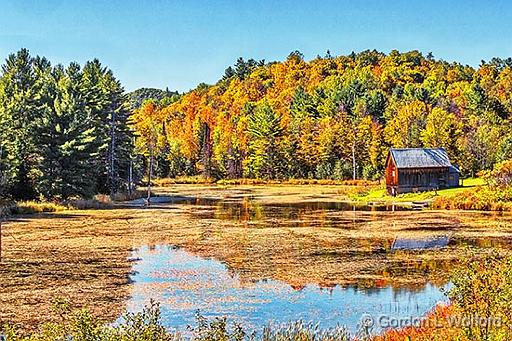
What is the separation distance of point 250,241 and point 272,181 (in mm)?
60376

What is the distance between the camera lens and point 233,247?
911 inches

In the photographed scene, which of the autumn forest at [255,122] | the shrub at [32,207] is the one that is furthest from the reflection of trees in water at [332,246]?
the autumn forest at [255,122]

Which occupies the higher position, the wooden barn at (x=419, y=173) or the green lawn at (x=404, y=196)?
the wooden barn at (x=419, y=173)

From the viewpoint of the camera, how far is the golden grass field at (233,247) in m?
15.6

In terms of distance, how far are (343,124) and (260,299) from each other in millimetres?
74801

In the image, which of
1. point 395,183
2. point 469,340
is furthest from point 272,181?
point 469,340

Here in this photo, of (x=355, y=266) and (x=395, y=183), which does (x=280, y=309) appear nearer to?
(x=355, y=266)

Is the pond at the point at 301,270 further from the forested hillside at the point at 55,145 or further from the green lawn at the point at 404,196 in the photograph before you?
the green lawn at the point at 404,196

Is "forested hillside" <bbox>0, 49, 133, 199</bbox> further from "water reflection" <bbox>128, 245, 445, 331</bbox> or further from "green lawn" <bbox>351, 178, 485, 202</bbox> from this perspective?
"water reflection" <bbox>128, 245, 445, 331</bbox>

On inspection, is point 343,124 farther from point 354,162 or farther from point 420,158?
point 420,158

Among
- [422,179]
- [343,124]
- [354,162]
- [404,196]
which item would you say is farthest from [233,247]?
[343,124]

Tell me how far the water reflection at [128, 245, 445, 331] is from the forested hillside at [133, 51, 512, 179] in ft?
167

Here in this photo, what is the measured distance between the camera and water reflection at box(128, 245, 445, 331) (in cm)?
1296

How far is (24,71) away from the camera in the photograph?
59.6m
